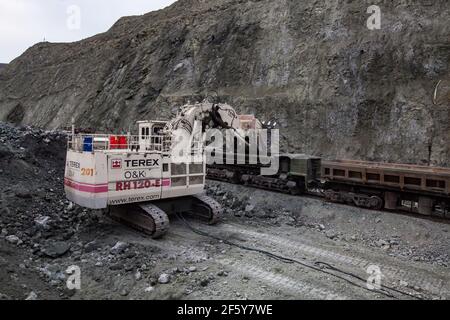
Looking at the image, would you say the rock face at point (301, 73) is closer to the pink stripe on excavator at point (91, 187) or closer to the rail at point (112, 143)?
the rail at point (112, 143)

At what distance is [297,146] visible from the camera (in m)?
20.3

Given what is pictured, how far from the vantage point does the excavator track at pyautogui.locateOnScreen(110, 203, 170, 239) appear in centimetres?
984

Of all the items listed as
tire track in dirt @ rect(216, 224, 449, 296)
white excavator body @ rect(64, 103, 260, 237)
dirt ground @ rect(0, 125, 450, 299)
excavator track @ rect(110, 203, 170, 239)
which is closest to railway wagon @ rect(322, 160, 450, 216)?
dirt ground @ rect(0, 125, 450, 299)

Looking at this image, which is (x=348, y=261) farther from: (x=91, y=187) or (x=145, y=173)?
(x=91, y=187)

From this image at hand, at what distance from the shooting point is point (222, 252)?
920cm

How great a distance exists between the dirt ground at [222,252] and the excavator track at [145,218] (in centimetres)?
23

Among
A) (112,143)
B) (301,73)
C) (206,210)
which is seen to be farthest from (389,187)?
(301,73)

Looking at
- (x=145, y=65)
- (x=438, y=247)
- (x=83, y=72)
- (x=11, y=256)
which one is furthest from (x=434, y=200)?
(x=83, y=72)

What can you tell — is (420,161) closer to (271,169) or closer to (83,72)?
(271,169)

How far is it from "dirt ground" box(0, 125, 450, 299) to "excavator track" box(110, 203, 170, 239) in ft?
0.76

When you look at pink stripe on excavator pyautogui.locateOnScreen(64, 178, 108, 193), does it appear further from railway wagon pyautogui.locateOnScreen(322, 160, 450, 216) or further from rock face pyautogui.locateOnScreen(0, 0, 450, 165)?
rock face pyautogui.locateOnScreen(0, 0, 450, 165)

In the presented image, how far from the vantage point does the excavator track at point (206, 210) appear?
37.2ft

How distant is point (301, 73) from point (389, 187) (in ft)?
40.6
